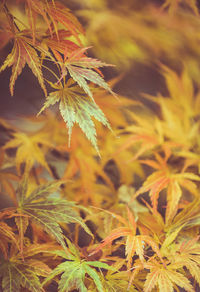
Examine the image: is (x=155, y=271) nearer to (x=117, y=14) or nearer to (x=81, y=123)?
(x=81, y=123)

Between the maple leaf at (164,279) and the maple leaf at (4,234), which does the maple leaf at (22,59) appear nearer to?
the maple leaf at (4,234)

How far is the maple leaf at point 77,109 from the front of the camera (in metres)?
0.51

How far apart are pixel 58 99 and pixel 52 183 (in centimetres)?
23

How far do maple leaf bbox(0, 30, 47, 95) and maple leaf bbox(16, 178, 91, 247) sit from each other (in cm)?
24

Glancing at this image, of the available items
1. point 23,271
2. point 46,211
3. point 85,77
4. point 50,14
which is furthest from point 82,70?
point 23,271

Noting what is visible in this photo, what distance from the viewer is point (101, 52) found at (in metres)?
1.21

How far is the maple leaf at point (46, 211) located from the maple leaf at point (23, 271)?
7 cm

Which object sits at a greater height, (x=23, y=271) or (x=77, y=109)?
(x=77, y=109)

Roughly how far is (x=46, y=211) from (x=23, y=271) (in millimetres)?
118

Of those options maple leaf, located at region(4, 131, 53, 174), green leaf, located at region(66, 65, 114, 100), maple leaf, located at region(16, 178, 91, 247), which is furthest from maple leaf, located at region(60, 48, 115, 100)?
maple leaf, located at region(4, 131, 53, 174)

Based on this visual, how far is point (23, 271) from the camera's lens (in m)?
0.57

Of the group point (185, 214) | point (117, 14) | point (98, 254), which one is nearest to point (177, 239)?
point (185, 214)

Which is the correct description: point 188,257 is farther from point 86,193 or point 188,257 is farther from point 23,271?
point 86,193

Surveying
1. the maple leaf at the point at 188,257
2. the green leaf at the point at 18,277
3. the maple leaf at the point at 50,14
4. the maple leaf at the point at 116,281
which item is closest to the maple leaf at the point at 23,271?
the green leaf at the point at 18,277
